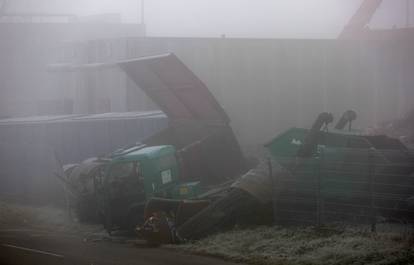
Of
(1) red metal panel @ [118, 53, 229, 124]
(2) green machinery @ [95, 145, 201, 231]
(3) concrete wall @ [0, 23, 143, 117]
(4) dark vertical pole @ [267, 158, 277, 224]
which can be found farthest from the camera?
(3) concrete wall @ [0, 23, 143, 117]

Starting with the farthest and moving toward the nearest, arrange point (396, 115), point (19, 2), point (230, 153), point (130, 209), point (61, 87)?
point (19, 2) < point (61, 87) < point (396, 115) < point (230, 153) < point (130, 209)

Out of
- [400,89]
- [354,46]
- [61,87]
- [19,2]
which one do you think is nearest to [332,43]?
[354,46]

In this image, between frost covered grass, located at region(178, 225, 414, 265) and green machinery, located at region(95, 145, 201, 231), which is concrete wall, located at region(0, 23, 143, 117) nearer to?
green machinery, located at region(95, 145, 201, 231)

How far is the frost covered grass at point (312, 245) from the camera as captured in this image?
11906mm

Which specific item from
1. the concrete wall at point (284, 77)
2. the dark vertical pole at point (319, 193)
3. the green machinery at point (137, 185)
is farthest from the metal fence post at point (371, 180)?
the concrete wall at point (284, 77)

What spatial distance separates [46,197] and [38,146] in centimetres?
158

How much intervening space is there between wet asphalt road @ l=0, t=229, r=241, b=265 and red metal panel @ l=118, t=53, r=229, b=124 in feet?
15.0

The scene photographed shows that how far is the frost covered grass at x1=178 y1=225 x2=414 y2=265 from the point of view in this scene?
11.9 metres

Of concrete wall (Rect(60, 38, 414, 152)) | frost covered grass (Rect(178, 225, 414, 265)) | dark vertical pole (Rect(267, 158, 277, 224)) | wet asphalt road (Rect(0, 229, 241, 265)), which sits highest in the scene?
concrete wall (Rect(60, 38, 414, 152))

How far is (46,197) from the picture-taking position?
2300 centimetres

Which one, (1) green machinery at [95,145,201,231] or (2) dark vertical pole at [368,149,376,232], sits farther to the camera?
(1) green machinery at [95,145,201,231]

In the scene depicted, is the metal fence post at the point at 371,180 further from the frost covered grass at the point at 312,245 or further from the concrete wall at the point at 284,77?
the concrete wall at the point at 284,77

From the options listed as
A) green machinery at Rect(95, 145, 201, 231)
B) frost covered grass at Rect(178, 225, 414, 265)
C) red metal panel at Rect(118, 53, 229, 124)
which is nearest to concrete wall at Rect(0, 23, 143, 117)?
red metal panel at Rect(118, 53, 229, 124)

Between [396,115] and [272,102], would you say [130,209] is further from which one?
[396,115]
